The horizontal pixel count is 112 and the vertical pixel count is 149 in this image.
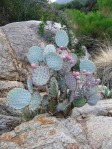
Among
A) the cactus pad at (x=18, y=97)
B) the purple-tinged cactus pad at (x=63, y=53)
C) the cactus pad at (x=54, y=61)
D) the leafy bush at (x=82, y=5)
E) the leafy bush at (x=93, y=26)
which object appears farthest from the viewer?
the leafy bush at (x=82, y=5)

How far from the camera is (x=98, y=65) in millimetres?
9656

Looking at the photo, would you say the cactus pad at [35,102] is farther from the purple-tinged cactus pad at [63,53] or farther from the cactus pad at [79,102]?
the purple-tinged cactus pad at [63,53]

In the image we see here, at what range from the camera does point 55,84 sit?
16.1ft

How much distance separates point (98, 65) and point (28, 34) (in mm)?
2634

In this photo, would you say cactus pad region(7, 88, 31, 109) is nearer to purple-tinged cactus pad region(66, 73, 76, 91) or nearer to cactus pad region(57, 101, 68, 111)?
cactus pad region(57, 101, 68, 111)

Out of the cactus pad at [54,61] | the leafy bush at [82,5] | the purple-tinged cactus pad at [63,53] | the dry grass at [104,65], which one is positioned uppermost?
the cactus pad at [54,61]

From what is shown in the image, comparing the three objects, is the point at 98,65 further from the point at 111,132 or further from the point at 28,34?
the point at 111,132

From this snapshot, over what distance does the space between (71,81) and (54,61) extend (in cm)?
31

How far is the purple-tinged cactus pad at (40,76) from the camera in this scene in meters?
4.85

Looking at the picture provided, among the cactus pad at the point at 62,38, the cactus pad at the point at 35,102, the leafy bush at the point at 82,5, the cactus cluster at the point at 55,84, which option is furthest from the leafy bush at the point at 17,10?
the leafy bush at the point at 82,5

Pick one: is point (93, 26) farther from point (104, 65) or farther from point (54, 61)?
point (54, 61)

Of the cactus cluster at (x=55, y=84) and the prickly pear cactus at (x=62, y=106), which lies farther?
the prickly pear cactus at (x=62, y=106)

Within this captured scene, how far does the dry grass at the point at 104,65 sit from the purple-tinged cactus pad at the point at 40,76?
4392mm

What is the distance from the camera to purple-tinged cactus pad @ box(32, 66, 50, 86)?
485 centimetres
